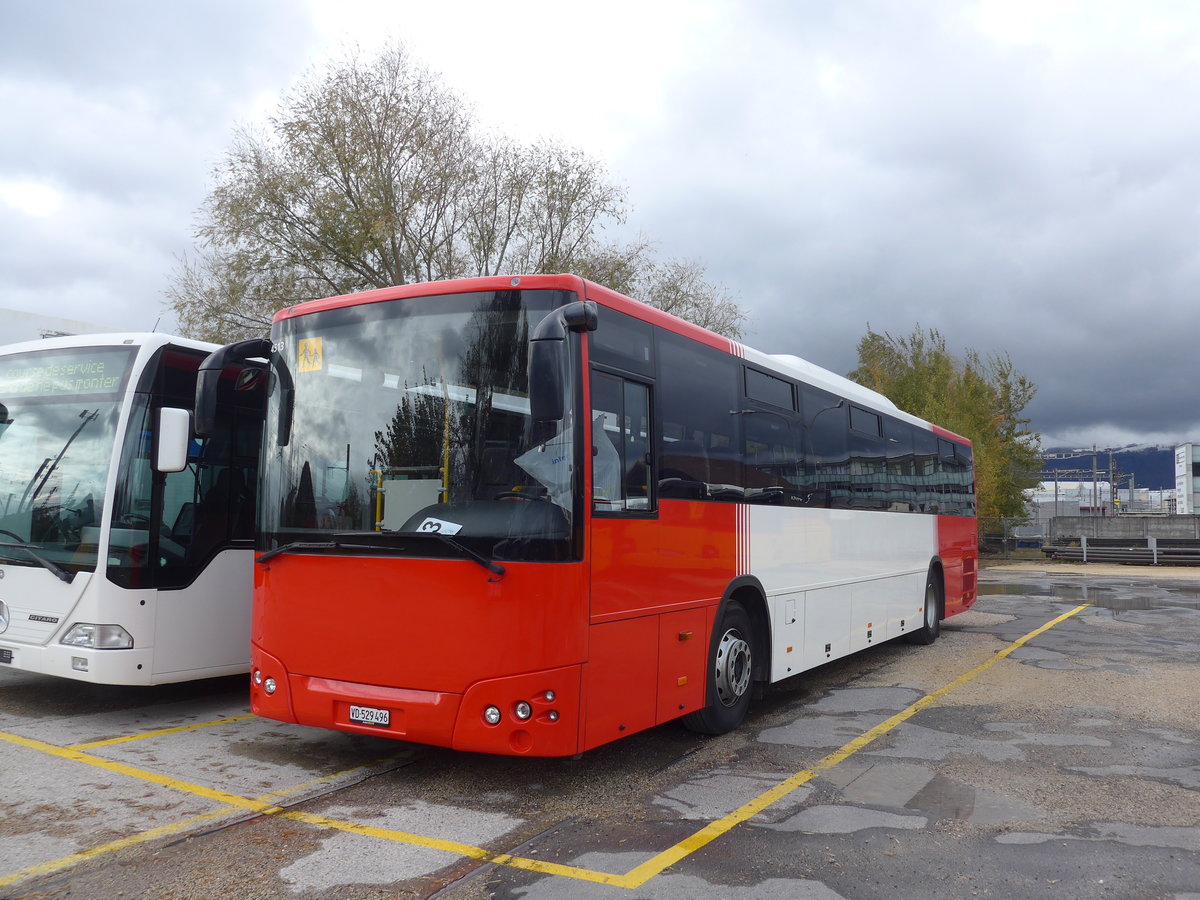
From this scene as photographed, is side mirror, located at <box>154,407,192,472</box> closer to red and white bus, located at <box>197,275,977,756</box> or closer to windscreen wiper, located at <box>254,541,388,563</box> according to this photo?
red and white bus, located at <box>197,275,977,756</box>

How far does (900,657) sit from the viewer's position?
476 inches

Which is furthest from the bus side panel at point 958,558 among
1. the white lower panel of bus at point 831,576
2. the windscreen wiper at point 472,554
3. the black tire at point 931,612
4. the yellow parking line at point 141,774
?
the yellow parking line at point 141,774

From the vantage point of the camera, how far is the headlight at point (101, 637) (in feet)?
23.0

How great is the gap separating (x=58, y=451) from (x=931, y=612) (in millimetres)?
10972

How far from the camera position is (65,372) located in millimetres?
7707

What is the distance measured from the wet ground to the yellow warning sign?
8.54 ft

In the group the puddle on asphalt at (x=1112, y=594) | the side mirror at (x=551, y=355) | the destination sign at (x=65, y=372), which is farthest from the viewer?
the puddle on asphalt at (x=1112, y=594)

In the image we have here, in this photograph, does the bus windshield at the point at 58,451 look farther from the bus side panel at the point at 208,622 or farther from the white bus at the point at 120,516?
the bus side panel at the point at 208,622

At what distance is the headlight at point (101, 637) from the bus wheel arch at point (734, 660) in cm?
424

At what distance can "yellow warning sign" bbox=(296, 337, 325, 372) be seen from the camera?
6.11 metres

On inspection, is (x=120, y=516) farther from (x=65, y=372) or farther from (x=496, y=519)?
(x=496, y=519)

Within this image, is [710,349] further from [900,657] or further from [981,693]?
[900,657]

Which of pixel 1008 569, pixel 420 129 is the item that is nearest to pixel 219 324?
pixel 420 129

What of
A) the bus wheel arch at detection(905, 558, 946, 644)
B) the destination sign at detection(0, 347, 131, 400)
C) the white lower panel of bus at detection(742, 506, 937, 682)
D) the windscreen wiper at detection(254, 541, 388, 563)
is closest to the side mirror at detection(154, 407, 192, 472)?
the destination sign at detection(0, 347, 131, 400)
